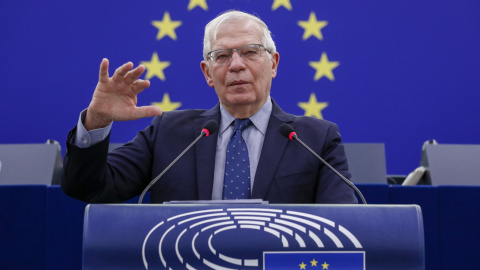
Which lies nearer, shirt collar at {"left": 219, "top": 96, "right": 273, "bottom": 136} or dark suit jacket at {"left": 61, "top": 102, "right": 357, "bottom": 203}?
dark suit jacket at {"left": 61, "top": 102, "right": 357, "bottom": 203}

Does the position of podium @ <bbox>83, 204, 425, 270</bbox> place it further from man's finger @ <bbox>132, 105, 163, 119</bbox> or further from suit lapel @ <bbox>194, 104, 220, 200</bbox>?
suit lapel @ <bbox>194, 104, 220, 200</bbox>

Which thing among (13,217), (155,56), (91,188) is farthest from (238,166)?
(155,56)

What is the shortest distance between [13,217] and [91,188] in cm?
143

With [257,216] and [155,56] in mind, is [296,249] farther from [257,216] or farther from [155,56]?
[155,56]

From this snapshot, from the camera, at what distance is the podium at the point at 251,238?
1.14m

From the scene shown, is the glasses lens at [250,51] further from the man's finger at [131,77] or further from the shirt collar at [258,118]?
the man's finger at [131,77]

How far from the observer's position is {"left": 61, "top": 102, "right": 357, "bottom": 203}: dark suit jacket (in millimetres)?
1735

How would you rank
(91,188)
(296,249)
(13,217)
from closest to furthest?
Answer: 1. (296,249)
2. (91,188)
3. (13,217)

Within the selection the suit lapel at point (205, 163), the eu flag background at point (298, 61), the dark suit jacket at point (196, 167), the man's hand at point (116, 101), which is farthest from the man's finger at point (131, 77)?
the eu flag background at point (298, 61)

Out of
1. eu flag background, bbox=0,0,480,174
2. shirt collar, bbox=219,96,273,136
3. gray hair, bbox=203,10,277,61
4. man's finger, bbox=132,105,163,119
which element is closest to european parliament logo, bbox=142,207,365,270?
man's finger, bbox=132,105,163,119

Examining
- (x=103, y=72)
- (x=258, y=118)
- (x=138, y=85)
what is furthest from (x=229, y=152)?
(x=103, y=72)

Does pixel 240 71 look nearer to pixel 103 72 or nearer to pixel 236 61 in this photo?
pixel 236 61

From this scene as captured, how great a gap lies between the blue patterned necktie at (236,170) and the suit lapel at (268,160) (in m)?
0.04

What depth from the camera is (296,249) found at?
1140 mm
